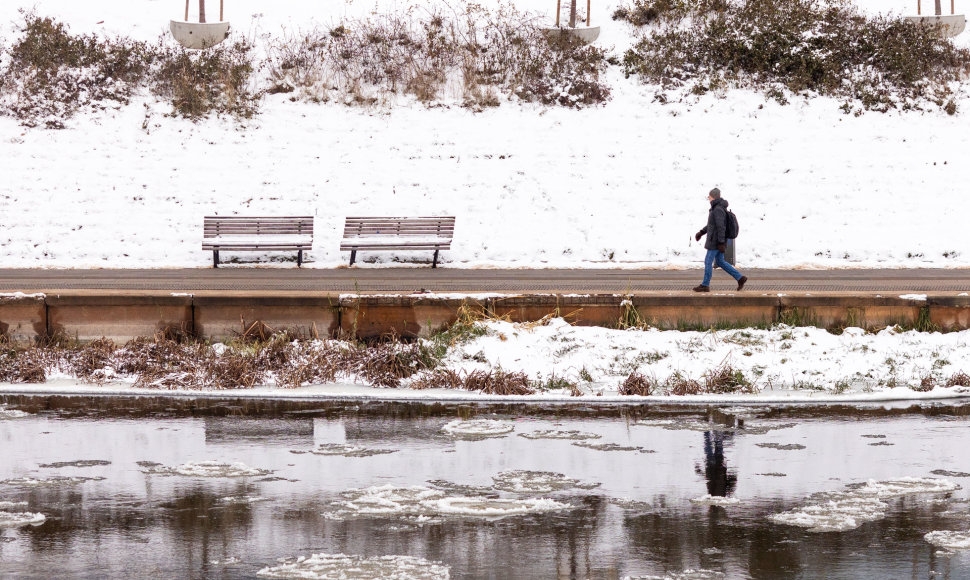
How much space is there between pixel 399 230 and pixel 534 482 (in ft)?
43.3

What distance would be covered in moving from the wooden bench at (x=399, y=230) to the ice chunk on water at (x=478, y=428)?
1084 cm

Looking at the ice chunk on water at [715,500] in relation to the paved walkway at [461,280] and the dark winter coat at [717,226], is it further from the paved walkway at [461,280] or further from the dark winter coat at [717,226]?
the paved walkway at [461,280]

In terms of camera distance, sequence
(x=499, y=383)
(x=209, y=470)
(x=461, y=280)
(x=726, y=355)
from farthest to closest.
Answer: (x=461, y=280), (x=726, y=355), (x=499, y=383), (x=209, y=470)

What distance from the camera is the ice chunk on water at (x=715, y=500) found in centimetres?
689

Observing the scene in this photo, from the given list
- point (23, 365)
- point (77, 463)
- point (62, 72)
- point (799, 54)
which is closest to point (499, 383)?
point (77, 463)

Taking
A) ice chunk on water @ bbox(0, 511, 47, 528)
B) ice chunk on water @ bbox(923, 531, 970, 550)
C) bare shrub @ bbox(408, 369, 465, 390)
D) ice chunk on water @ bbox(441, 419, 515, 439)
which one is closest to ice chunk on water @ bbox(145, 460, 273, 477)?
ice chunk on water @ bbox(0, 511, 47, 528)

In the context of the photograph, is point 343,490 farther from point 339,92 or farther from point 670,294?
point 339,92

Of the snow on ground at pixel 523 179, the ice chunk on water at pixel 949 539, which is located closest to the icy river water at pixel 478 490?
the ice chunk on water at pixel 949 539

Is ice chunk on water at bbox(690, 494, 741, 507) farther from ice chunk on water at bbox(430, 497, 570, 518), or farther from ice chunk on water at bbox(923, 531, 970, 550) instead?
ice chunk on water at bbox(923, 531, 970, 550)

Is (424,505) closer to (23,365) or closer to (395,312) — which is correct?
(395,312)

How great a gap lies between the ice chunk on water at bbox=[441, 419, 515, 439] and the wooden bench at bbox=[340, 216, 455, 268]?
35.6ft

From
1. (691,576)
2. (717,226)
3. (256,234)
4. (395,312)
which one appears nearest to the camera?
(691,576)

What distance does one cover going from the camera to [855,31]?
2950cm

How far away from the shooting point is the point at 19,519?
21.5ft
